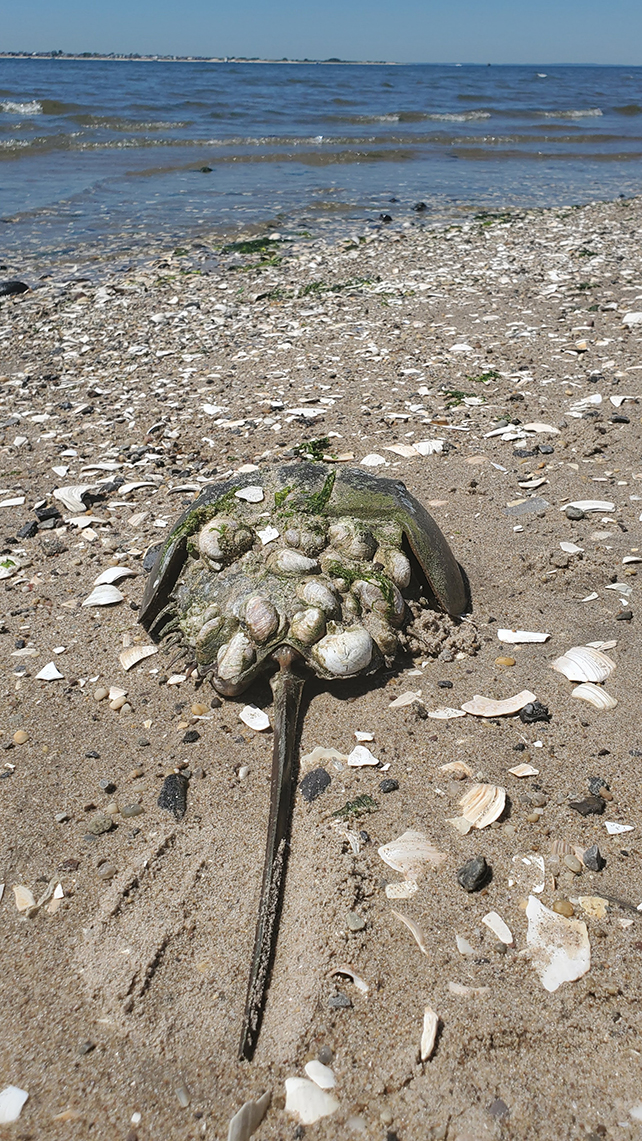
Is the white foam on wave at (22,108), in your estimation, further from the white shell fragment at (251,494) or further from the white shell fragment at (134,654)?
the white shell fragment at (134,654)

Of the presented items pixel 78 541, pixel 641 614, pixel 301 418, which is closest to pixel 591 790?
pixel 641 614

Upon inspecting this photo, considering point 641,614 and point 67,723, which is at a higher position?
point 641,614

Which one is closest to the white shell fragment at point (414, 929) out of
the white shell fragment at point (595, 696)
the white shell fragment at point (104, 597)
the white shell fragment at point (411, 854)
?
the white shell fragment at point (411, 854)

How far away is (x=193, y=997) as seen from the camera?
205cm

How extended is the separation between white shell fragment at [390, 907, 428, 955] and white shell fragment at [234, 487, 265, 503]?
1559 millimetres

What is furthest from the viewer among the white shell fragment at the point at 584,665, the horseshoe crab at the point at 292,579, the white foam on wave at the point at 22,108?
the white foam on wave at the point at 22,108

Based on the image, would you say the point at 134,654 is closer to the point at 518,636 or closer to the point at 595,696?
the point at 518,636

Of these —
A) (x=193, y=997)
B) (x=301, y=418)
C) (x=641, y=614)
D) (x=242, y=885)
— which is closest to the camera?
(x=193, y=997)

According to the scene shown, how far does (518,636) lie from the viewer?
3232 mm

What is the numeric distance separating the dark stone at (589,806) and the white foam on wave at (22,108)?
1012 inches

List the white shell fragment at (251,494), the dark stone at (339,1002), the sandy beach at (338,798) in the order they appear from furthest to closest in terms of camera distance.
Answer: the white shell fragment at (251,494) → the dark stone at (339,1002) → the sandy beach at (338,798)

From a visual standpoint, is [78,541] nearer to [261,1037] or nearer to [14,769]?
[14,769]

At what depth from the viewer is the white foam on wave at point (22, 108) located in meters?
23.0

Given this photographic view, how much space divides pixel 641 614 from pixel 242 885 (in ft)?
6.32
